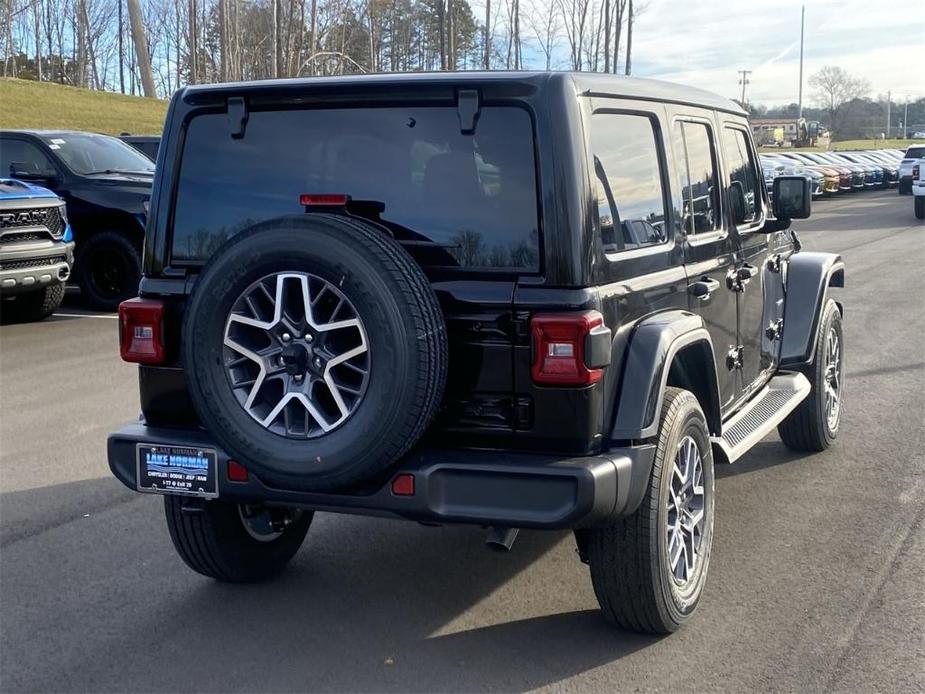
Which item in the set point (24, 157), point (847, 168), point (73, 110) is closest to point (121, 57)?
point (73, 110)

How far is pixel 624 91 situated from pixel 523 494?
1578 mm

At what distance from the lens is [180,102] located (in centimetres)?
412

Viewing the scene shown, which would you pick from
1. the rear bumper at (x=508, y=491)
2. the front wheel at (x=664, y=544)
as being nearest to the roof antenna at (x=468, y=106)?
the rear bumper at (x=508, y=491)

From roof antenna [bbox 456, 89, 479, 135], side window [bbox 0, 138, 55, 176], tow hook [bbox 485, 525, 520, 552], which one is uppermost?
side window [bbox 0, 138, 55, 176]

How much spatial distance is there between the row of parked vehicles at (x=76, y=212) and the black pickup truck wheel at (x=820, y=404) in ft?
24.5

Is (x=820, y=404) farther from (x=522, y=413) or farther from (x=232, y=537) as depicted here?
(x=232, y=537)

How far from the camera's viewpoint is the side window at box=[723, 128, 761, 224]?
17.9ft

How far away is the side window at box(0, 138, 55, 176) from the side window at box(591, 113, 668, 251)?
406 inches

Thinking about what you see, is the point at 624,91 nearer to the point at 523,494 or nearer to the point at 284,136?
the point at 284,136

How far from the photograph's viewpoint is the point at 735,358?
523 cm

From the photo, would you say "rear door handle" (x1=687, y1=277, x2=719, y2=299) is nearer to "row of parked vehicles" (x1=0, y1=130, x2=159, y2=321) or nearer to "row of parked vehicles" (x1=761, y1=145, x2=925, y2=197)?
"row of parked vehicles" (x1=0, y1=130, x2=159, y2=321)

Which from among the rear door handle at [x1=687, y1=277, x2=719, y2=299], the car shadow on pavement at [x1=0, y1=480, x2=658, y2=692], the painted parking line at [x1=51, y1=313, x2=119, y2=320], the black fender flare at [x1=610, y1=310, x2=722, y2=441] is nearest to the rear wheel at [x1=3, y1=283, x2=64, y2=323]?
the painted parking line at [x1=51, y1=313, x2=119, y2=320]

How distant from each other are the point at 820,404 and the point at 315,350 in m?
3.73

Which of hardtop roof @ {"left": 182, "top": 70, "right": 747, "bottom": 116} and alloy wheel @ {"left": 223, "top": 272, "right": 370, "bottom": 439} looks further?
hardtop roof @ {"left": 182, "top": 70, "right": 747, "bottom": 116}
